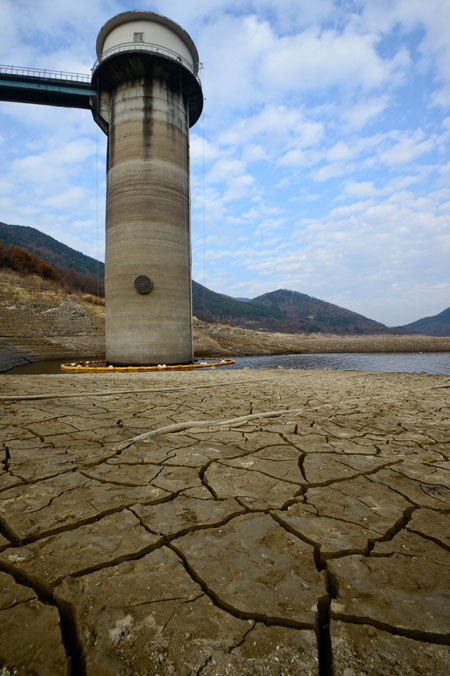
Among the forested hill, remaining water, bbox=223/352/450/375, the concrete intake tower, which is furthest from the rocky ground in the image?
the forested hill

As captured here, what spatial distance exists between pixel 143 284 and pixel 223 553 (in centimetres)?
1027

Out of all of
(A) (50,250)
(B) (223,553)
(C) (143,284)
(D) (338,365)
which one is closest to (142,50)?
(C) (143,284)

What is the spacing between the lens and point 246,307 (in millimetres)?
86875

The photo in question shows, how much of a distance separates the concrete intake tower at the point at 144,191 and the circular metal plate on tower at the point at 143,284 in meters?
0.03

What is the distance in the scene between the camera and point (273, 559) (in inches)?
44.0

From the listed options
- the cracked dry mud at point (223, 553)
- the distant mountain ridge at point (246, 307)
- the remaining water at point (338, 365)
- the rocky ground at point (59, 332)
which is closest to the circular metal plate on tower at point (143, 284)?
the remaining water at point (338, 365)

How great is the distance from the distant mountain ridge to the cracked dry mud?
151 feet

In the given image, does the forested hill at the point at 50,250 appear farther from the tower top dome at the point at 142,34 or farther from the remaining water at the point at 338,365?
the tower top dome at the point at 142,34

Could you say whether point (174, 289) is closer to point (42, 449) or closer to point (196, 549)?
point (42, 449)

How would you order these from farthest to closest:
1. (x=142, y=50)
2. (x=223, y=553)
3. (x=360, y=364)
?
1. (x=360, y=364)
2. (x=142, y=50)
3. (x=223, y=553)

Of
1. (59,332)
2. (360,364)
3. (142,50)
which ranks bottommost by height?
(360,364)

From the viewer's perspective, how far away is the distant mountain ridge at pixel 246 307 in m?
59.4

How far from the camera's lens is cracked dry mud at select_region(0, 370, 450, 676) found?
77 centimetres

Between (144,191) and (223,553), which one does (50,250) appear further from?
(223,553)
